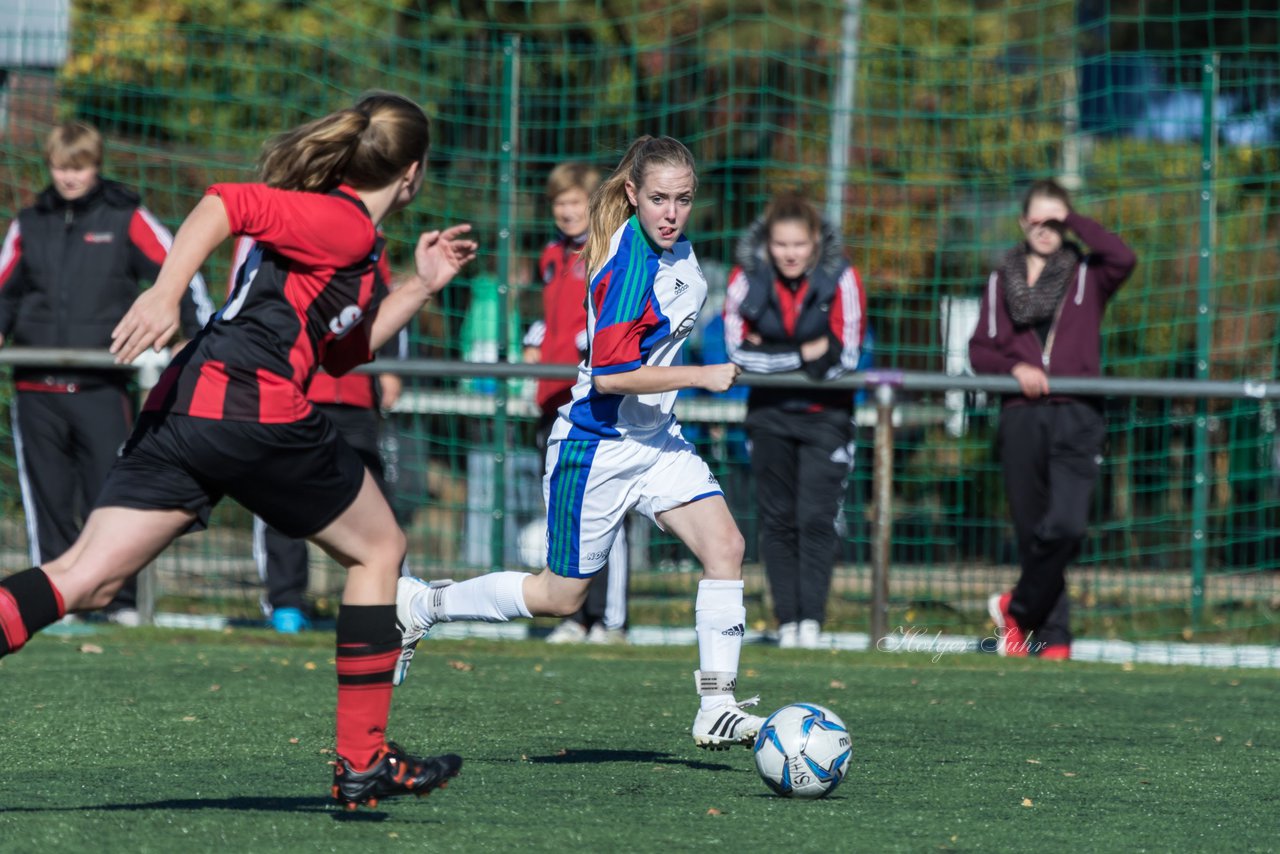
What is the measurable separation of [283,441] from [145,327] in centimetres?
46

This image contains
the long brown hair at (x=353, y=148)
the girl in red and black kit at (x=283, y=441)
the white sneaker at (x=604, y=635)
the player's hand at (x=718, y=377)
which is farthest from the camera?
the white sneaker at (x=604, y=635)

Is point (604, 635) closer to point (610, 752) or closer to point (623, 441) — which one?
point (610, 752)

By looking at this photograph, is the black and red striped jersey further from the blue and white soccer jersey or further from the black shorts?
the blue and white soccer jersey

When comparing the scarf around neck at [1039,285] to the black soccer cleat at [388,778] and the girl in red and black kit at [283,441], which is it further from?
the black soccer cleat at [388,778]

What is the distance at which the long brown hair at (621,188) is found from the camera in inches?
208

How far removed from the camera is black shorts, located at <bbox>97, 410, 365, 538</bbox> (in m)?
4.17

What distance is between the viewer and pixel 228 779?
4.86m

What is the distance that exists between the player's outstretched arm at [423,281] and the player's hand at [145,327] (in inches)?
34.5

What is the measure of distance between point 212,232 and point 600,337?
4.88ft

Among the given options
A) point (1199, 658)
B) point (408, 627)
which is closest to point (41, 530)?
point (408, 627)

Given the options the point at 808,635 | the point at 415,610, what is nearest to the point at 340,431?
the point at 808,635

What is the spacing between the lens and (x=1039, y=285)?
8.27 metres

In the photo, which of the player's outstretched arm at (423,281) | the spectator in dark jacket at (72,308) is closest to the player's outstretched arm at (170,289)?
the player's outstretched arm at (423,281)

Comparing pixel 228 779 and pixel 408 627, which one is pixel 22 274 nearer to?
pixel 408 627
